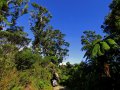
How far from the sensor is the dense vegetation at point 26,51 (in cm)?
1254

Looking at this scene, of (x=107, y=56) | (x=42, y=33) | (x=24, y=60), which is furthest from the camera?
(x=42, y=33)

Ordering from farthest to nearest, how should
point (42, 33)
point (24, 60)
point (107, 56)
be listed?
1. point (42, 33)
2. point (24, 60)
3. point (107, 56)

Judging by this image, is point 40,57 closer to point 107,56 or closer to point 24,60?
point 24,60

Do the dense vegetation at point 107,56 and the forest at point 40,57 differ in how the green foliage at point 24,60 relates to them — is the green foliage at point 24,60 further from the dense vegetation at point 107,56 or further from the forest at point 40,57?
the dense vegetation at point 107,56

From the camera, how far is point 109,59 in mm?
19906

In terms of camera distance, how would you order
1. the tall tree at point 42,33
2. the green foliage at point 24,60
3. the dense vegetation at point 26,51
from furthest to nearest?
1. the tall tree at point 42,33
2. the green foliage at point 24,60
3. the dense vegetation at point 26,51

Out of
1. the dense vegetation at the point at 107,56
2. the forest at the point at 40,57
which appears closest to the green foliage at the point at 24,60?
the forest at the point at 40,57

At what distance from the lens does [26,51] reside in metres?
25.6

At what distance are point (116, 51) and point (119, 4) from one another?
145 inches

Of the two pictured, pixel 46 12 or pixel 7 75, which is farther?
pixel 46 12

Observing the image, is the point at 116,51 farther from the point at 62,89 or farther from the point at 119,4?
the point at 62,89

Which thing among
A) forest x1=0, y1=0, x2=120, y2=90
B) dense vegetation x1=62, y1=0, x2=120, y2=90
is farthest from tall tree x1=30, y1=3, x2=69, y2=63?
dense vegetation x1=62, y1=0, x2=120, y2=90

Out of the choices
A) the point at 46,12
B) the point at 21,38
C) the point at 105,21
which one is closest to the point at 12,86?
the point at 105,21

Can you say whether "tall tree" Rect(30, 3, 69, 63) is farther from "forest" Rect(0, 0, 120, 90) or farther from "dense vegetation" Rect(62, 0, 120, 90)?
"dense vegetation" Rect(62, 0, 120, 90)
